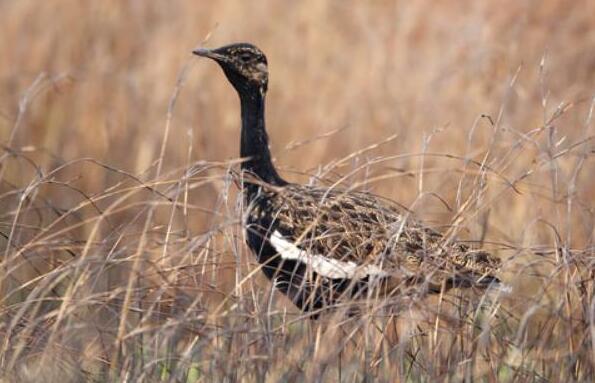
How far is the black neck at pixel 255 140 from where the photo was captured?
17.7 feet

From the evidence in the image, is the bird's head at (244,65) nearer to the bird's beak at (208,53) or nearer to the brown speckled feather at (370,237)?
the bird's beak at (208,53)

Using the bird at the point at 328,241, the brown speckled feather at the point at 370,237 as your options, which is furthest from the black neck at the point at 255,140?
the brown speckled feather at the point at 370,237

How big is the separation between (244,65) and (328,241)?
109cm

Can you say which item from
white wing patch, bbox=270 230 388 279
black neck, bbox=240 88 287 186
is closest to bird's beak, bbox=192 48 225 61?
black neck, bbox=240 88 287 186

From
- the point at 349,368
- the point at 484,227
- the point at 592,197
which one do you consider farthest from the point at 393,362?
the point at 592,197

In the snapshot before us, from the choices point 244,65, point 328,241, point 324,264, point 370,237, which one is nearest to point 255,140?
point 244,65

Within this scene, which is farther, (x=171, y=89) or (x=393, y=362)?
(x=171, y=89)

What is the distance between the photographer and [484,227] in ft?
13.5

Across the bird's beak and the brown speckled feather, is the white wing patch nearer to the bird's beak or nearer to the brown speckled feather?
the brown speckled feather

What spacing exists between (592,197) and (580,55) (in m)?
1.26

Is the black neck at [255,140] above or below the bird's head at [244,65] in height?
below

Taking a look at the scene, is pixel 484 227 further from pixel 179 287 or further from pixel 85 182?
pixel 85 182

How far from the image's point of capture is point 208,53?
532 cm

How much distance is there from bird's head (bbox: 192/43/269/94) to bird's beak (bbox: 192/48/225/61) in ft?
0.07
